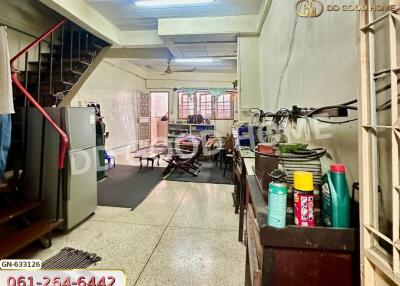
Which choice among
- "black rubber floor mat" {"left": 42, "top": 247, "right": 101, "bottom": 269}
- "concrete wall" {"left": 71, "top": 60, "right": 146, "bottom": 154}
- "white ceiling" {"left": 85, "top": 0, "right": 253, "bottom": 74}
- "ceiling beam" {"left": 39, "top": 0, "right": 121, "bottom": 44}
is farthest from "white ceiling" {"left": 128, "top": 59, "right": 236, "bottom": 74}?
"black rubber floor mat" {"left": 42, "top": 247, "right": 101, "bottom": 269}

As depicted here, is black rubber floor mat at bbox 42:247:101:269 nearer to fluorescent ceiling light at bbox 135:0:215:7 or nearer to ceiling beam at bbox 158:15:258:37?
fluorescent ceiling light at bbox 135:0:215:7

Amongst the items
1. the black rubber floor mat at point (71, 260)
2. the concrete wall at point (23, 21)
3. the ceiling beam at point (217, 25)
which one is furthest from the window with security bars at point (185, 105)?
the black rubber floor mat at point (71, 260)

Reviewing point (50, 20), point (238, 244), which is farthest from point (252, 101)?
point (50, 20)

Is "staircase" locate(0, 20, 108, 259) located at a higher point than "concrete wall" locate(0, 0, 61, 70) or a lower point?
lower

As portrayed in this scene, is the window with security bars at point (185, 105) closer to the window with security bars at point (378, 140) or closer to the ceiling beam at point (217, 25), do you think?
the ceiling beam at point (217, 25)

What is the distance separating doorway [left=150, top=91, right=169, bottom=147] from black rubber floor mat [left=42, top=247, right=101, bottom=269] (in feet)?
22.8

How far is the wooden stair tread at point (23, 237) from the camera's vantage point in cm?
189

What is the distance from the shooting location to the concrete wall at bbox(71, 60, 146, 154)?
5.56 m

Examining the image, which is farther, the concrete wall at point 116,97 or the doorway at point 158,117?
the doorway at point 158,117

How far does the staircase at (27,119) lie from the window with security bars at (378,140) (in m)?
2.37

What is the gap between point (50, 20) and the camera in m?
4.07

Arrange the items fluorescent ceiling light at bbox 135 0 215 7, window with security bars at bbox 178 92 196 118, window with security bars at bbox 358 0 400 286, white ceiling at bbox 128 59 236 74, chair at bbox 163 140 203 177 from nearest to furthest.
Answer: window with security bars at bbox 358 0 400 286
fluorescent ceiling light at bbox 135 0 215 7
chair at bbox 163 140 203 177
white ceiling at bbox 128 59 236 74
window with security bars at bbox 178 92 196 118

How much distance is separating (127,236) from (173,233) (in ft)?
1.63

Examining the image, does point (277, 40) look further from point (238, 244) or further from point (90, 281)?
point (90, 281)
